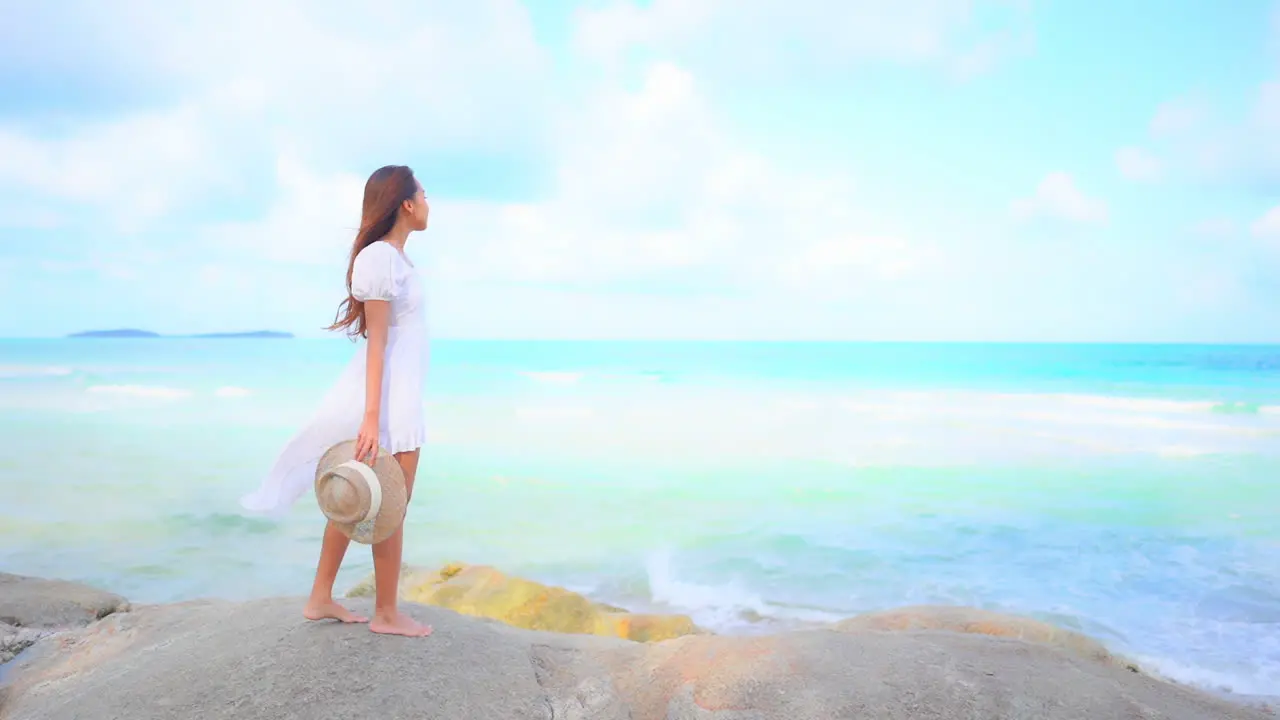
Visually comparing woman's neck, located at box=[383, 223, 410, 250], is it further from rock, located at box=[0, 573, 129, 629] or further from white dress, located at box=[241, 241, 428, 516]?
rock, located at box=[0, 573, 129, 629]

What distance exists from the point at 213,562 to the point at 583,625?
18.0ft

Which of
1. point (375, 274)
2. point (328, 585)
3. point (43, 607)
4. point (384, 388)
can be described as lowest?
point (43, 607)

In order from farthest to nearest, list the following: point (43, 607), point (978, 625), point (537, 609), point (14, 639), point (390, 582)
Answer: point (537, 609) < point (43, 607) < point (978, 625) < point (14, 639) < point (390, 582)

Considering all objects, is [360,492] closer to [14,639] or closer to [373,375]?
[373,375]

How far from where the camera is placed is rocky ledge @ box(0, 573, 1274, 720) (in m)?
3.19

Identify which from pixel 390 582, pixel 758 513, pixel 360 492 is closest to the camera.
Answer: pixel 360 492

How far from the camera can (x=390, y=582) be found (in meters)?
3.69

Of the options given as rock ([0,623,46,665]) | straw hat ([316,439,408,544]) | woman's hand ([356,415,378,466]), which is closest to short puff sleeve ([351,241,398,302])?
woman's hand ([356,415,378,466])

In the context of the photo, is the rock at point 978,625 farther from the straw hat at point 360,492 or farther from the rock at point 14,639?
the rock at point 14,639

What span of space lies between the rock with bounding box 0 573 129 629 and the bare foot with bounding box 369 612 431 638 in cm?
274

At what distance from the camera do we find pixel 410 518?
1154cm

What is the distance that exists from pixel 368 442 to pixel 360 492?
0.25 m

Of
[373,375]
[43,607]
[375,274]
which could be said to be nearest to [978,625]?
[373,375]

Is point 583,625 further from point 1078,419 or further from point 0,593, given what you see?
point 1078,419
